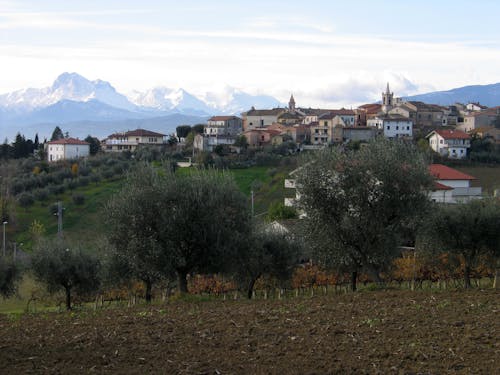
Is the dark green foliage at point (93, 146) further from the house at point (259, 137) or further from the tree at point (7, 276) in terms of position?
the tree at point (7, 276)

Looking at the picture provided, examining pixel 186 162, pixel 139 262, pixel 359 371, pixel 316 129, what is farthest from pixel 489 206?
pixel 316 129

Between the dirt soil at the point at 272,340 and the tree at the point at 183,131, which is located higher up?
the tree at the point at 183,131

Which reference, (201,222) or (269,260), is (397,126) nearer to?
(269,260)

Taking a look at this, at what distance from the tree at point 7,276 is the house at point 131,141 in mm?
93073

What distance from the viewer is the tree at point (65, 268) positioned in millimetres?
33531

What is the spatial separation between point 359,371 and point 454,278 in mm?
25446

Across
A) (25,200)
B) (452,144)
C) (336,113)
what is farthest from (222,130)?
(25,200)

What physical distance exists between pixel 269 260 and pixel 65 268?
9.15m

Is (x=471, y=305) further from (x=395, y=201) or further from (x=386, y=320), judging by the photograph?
(x=395, y=201)

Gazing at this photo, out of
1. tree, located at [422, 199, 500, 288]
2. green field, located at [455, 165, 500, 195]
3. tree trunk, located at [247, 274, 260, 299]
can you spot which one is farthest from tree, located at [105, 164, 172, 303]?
green field, located at [455, 165, 500, 195]

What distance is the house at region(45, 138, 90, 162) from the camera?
120188 mm

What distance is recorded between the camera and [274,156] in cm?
10475

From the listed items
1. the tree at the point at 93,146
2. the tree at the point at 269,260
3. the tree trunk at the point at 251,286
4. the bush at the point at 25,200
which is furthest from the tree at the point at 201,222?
the tree at the point at 93,146

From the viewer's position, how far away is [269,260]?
3419cm
